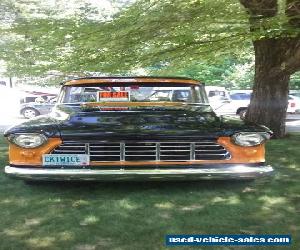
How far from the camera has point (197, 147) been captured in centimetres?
488

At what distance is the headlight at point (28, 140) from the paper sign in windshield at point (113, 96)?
1654mm

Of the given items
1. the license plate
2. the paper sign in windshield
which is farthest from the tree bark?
the license plate

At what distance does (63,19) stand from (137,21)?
217 centimetres

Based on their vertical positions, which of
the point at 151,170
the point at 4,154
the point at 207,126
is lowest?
the point at 4,154

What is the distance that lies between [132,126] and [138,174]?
499 millimetres

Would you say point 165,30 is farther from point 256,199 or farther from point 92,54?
point 256,199

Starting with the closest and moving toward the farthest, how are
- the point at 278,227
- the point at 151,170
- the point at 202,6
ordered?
the point at 278,227
the point at 151,170
the point at 202,6

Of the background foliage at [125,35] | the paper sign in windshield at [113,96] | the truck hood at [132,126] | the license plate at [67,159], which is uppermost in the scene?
the background foliage at [125,35]

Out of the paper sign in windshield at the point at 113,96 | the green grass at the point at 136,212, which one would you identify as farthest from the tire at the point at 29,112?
the green grass at the point at 136,212

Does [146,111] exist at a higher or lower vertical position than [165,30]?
lower

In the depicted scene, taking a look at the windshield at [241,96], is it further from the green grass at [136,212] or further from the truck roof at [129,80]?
the green grass at [136,212]

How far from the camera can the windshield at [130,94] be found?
21.0ft

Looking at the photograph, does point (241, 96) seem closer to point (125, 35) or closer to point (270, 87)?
point (270, 87)

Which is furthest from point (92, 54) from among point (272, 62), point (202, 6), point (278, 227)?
point (278, 227)
